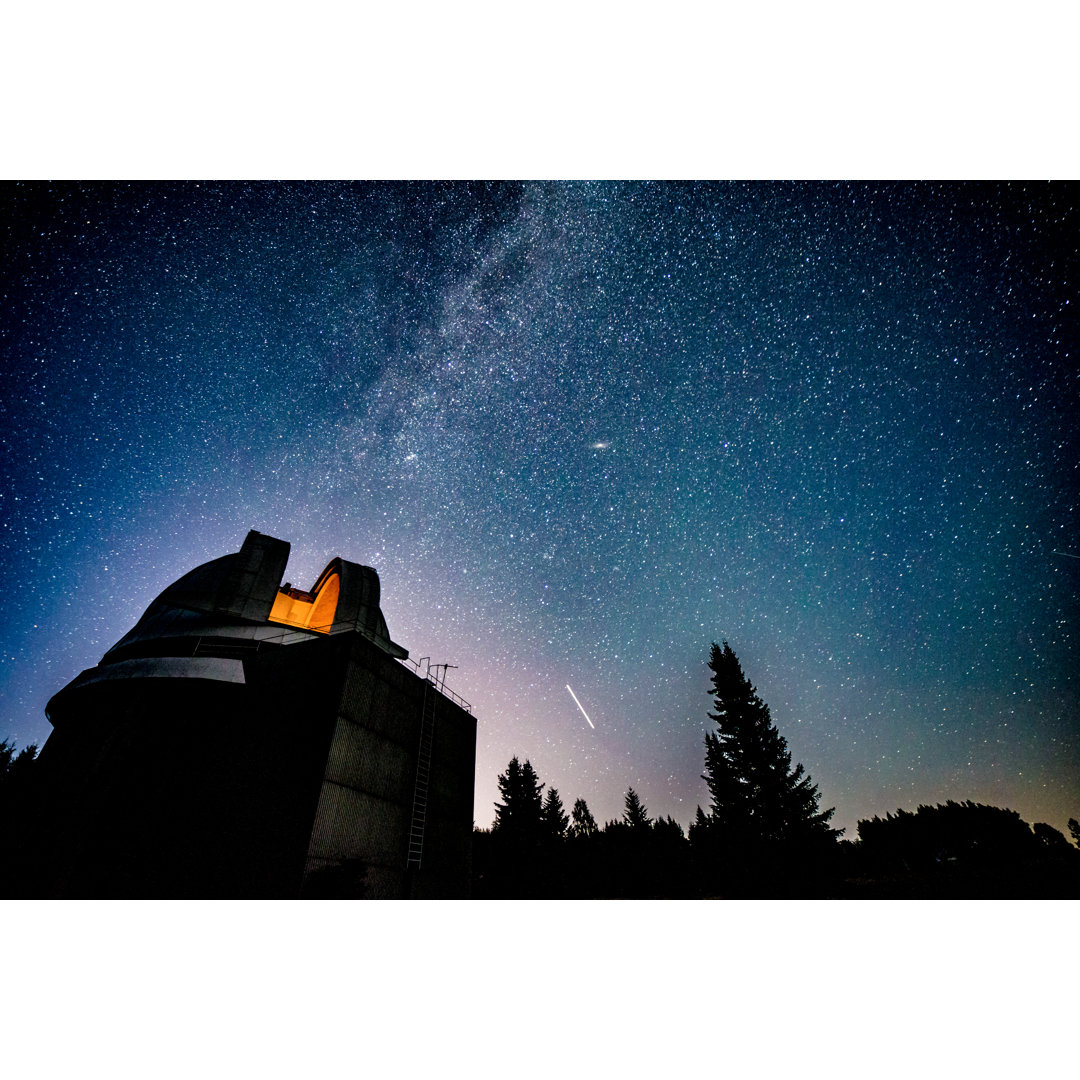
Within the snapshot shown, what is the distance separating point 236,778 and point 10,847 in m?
6.72

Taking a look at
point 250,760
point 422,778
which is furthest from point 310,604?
point 422,778

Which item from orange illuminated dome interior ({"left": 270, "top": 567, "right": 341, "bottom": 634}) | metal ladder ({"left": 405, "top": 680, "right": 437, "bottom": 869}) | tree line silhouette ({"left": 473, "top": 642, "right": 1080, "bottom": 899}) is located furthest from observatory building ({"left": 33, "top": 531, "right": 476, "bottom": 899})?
tree line silhouette ({"left": 473, "top": 642, "right": 1080, "bottom": 899})

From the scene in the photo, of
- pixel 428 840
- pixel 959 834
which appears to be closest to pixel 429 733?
pixel 428 840

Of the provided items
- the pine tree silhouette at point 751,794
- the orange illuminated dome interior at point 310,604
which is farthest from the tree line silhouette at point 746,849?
the orange illuminated dome interior at point 310,604

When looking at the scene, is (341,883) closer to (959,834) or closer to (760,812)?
(760,812)

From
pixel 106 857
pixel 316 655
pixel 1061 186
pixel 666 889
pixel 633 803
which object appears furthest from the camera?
pixel 633 803

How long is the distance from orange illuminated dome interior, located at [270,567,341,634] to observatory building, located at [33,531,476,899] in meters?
0.68

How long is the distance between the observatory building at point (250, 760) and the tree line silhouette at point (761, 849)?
43.9 ft

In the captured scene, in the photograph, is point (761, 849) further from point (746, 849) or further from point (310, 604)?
point (310, 604)

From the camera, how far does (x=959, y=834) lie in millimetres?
33344

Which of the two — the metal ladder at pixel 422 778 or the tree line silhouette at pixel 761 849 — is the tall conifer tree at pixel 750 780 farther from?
the metal ladder at pixel 422 778

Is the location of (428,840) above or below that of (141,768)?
below

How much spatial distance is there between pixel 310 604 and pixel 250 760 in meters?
7.16

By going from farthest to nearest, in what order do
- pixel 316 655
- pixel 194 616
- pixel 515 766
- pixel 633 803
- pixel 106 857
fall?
pixel 633 803, pixel 515 766, pixel 194 616, pixel 316 655, pixel 106 857
